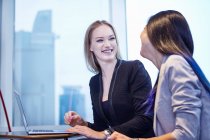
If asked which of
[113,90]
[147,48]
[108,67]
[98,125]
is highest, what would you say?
[147,48]

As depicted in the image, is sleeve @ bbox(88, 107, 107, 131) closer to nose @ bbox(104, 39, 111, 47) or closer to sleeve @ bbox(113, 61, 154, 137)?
sleeve @ bbox(113, 61, 154, 137)

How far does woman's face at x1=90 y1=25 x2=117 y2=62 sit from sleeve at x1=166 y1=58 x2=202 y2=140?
0.80 m

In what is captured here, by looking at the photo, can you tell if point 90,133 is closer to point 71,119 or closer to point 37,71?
point 71,119

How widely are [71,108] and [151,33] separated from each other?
1.26 metres

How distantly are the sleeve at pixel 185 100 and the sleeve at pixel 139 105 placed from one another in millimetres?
400

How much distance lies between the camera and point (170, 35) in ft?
3.18

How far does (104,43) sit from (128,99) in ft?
1.31

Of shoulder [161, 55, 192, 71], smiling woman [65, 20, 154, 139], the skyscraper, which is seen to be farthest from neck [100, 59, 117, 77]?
shoulder [161, 55, 192, 71]

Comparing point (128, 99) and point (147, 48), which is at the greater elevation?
point (147, 48)

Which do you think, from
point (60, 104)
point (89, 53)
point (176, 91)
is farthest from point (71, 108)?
point (176, 91)

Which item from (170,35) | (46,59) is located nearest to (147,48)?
(170,35)

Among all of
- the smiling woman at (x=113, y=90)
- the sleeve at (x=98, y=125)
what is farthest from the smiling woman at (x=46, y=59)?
the sleeve at (x=98, y=125)

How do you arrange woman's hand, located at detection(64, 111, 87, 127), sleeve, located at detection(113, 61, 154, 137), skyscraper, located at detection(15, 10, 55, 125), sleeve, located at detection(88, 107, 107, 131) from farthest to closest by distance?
skyscraper, located at detection(15, 10, 55, 125), sleeve, located at detection(88, 107, 107, 131), woman's hand, located at detection(64, 111, 87, 127), sleeve, located at detection(113, 61, 154, 137)

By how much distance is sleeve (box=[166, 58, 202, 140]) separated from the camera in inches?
33.6
